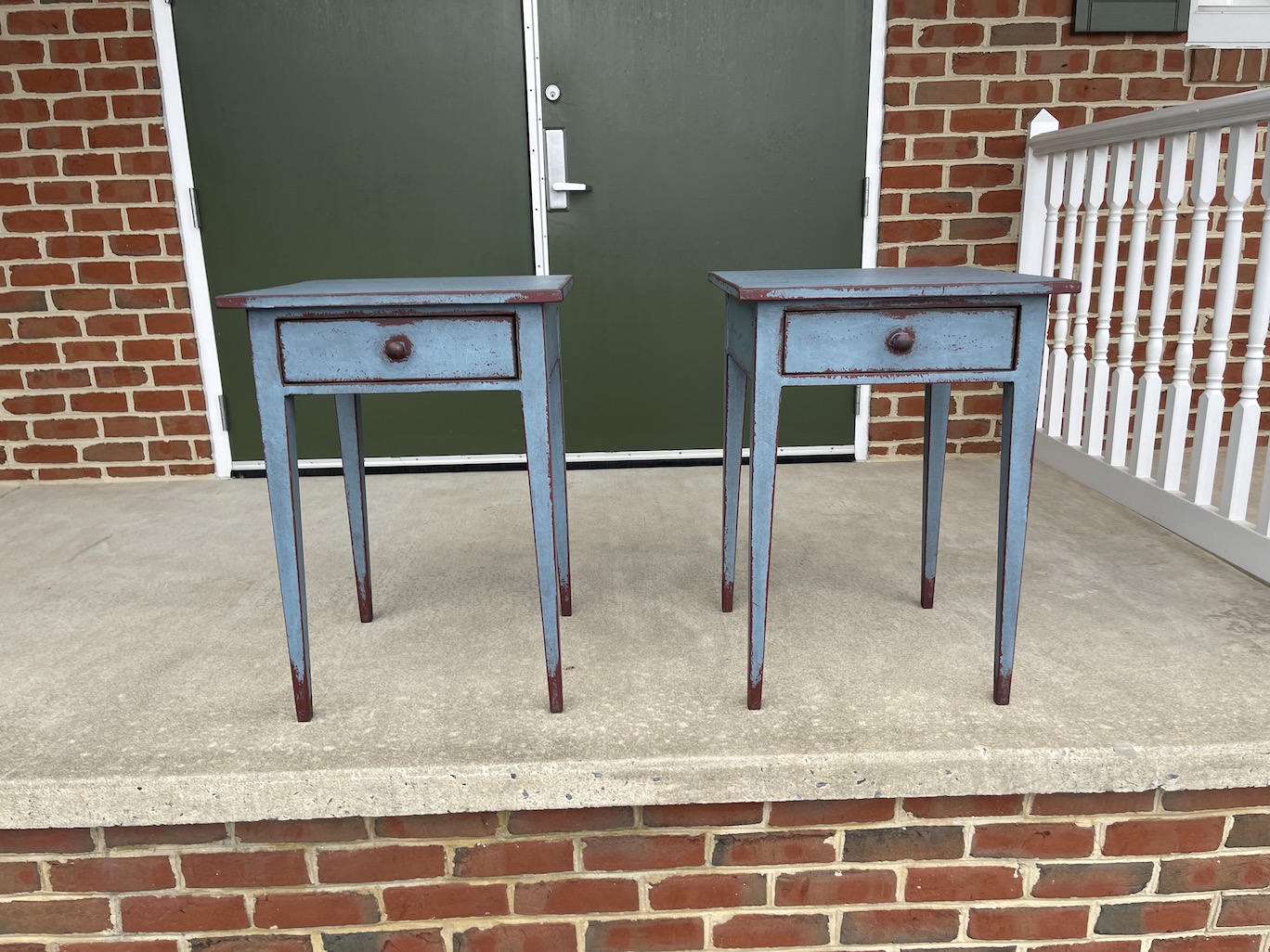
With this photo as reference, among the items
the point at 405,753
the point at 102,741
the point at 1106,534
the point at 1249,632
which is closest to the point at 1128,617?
the point at 1249,632

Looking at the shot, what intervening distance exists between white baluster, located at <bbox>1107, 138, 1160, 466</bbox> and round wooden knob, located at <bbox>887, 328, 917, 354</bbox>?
1.46 metres

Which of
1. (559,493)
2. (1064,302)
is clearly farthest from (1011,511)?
(1064,302)

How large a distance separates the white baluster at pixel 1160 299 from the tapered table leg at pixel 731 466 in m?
1.33

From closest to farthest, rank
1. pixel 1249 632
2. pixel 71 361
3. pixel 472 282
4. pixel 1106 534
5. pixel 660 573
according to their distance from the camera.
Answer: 1. pixel 472 282
2. pixel 1249 632
3. pixel 660 573
4. pixel 1106 534
5. pixel 71 361

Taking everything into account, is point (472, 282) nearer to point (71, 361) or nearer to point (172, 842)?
point (172, 842)

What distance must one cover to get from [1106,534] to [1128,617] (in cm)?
59

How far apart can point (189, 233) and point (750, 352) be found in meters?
2.36

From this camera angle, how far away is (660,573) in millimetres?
2271

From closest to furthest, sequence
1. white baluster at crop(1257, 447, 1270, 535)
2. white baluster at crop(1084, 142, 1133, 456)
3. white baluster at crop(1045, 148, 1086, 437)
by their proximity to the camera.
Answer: white baluster at crop(1257, 447, 1270, 535) < white baluster at crop(1084, 142, 1133, 456) < white baluster at crop(1045, 148, 1086, 437)

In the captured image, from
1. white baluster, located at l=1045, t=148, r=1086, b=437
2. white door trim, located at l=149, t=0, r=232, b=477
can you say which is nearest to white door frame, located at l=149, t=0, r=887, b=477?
white door trim, located at l=149, t=0, r=232, b=477

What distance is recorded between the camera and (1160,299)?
2.49m

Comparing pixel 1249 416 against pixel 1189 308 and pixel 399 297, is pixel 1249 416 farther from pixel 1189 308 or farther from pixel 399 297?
pixel 399 297

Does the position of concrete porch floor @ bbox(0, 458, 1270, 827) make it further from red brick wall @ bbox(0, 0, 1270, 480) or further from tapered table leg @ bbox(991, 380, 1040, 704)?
red brick wall @ bbox(0, 0, 1270, 480)

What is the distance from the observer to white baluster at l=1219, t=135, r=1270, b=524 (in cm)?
210
